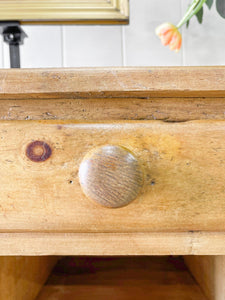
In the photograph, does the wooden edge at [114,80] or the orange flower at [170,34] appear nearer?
the wooden edge at [114,80]

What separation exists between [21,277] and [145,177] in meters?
0.24

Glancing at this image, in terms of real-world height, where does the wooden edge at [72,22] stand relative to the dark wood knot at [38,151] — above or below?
above

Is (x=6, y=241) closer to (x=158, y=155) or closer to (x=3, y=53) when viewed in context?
(x=158, y=155)

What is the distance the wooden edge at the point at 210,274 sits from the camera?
13.1 inches

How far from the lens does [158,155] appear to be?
0.26 metres

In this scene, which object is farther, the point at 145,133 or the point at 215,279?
the point at 215,279

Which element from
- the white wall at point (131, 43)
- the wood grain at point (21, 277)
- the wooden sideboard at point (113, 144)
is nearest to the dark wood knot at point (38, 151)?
the wooden sideboard at point (113, 144)

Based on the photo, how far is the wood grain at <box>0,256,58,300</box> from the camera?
1.04 ft

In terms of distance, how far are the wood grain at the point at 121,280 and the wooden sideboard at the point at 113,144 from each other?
0.21 metres

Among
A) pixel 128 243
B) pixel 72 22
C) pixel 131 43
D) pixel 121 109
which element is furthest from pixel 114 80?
pixel 131 43

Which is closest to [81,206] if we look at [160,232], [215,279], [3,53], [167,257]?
[160,232]

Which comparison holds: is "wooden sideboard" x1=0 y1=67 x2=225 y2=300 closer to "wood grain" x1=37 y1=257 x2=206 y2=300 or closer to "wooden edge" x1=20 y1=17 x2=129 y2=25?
"wood grain" x1=37 y1=257 x2=206 y2=300

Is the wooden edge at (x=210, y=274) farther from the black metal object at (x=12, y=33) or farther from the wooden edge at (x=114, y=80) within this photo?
the black metal object at (x=12, y=33)

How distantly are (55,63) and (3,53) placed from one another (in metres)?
0.14
